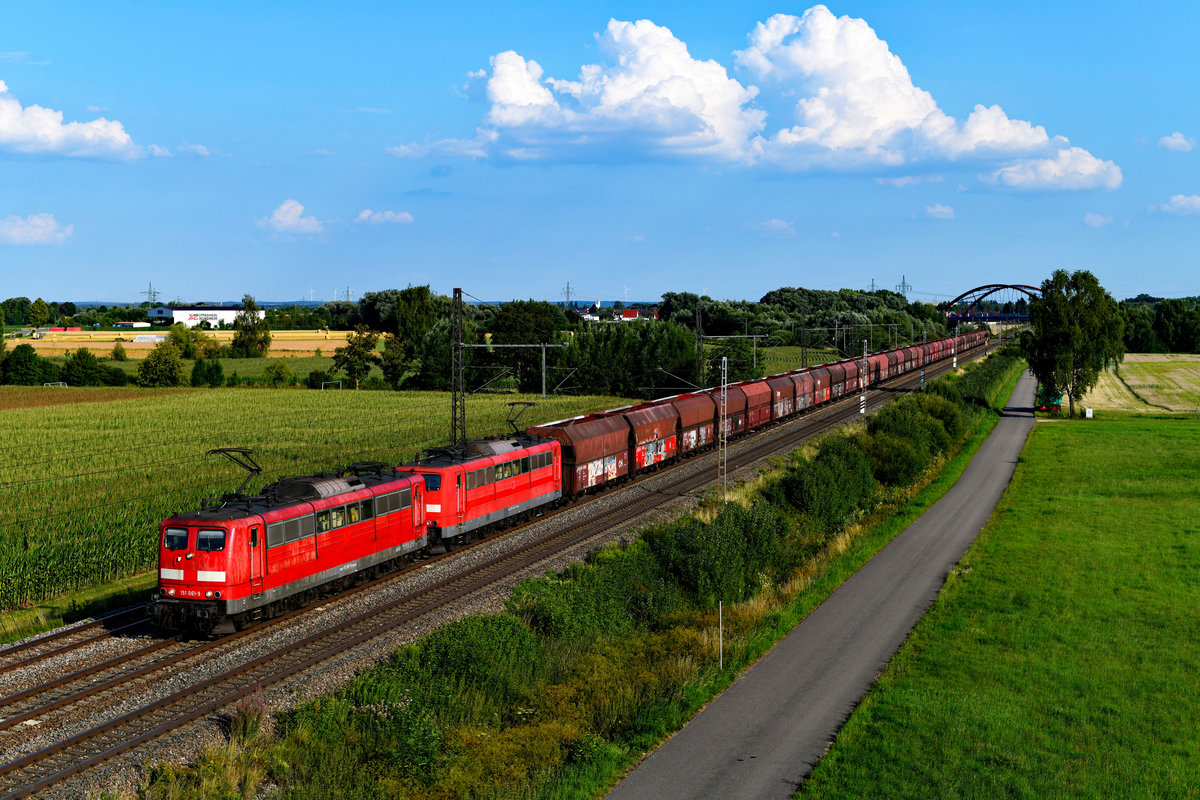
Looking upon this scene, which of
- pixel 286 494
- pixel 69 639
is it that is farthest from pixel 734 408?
pixel 69 639

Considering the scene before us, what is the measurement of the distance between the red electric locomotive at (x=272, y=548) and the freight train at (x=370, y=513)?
34mm

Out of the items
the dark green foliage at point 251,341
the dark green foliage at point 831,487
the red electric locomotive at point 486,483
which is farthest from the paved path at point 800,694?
the dark green foliage at point 251,341

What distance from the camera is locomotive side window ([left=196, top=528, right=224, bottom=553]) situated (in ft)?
78.4

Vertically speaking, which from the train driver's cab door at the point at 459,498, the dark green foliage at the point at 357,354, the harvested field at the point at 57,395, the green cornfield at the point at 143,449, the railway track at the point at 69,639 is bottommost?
the railway track at the point at 69,639

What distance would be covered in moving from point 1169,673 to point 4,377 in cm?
13299

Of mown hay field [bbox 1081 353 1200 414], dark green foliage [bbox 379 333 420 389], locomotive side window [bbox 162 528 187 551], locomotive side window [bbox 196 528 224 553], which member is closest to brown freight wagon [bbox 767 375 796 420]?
mown hay field [bbox 1081 353 1200 414]

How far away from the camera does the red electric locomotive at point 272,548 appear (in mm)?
24094

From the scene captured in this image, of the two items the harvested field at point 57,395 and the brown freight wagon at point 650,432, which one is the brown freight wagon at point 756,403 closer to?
the brown freight wagon at point 650,432

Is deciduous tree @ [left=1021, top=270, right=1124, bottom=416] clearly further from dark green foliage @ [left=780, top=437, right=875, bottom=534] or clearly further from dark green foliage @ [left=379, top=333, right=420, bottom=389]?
dark green foliage @ [left=379, top=333, right=420, bottom=389]

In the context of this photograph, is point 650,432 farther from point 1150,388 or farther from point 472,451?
point 1150,388

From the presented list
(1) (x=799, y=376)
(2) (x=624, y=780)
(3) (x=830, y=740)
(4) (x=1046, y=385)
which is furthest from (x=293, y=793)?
(4) (x=1046, y=385)

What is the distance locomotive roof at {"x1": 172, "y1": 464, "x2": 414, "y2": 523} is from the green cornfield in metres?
8.68

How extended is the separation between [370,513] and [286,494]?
10.2ft

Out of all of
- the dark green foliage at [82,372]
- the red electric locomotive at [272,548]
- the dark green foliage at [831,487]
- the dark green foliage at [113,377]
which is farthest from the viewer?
the dark green foliage at [113,377]
